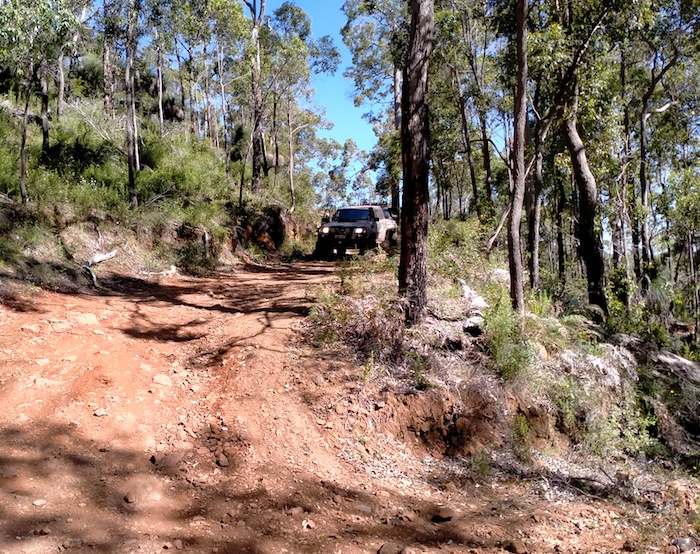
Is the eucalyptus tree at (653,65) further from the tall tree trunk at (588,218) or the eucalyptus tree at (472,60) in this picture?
the eucalyptus tree at (472,60)

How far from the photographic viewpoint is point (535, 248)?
10805 mm

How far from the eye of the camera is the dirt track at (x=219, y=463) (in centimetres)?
294

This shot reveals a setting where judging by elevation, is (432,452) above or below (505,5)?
below

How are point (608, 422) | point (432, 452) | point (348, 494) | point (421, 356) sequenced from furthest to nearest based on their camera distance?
1. point (608, 422)
2. point (421, 356)
3. point (432, 452)
4. point (348, 494)

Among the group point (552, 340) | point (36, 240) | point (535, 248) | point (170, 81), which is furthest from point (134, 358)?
point (170, 81)

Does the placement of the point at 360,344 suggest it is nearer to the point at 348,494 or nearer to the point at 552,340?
the point at 348,494

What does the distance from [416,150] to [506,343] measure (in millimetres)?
2886

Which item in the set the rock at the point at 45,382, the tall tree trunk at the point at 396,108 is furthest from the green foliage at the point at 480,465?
the tall tree trunk at the point at 396,108

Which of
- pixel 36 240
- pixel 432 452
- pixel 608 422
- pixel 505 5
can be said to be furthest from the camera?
pixel 505 5

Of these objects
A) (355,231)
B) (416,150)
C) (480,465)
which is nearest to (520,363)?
(480,465)

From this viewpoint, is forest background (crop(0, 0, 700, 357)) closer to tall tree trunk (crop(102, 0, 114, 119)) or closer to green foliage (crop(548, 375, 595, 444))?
tall tree trunk (crop(102, 0, 114, 119))

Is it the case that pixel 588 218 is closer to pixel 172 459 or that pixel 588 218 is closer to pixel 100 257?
pixel 172 459

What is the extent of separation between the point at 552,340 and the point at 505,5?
6.80 metres

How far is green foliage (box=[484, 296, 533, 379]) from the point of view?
591 cm
